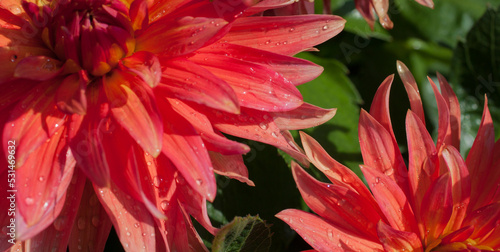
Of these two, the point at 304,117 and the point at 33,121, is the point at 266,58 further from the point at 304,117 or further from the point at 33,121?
the point at 33,121

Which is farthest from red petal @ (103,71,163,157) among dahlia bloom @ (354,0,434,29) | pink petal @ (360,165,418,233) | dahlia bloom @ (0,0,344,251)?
dahlia bloom @ (354,0,434,29)

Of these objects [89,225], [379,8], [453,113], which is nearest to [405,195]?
[453,113]

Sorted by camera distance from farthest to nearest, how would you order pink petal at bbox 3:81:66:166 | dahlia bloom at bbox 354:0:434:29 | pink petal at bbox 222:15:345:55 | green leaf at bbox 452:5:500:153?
green leaf at bbox 452:5:500:153, dahlia bloom at bbox 354:0:434:29, pink petal at bbox 222:15:345:55, pink petal at bbox 3:81:66:166

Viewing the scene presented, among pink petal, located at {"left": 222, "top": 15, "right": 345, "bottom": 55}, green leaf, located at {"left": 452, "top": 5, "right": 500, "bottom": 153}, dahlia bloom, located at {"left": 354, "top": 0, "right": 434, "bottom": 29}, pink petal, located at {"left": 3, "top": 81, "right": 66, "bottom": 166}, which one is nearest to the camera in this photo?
pink petal, located at {"left": 3, "top": 81, "right": 66, "bottom": 166}

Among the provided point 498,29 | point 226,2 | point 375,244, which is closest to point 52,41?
point 226,2

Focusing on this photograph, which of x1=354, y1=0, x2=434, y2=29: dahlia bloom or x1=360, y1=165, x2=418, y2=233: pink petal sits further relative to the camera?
x1=354, y1=0, x2=434, y2=29: dahlia bloom

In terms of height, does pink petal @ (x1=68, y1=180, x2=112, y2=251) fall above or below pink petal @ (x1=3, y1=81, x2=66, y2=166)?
below

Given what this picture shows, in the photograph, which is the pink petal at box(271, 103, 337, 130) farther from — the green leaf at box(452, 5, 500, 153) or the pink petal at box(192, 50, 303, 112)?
the green leaf at box(452, 5, 500, 153)

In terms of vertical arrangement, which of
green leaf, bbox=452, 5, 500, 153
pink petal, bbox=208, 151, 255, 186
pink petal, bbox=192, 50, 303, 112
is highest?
pink petal, bbox=192, 50, 303, 112
